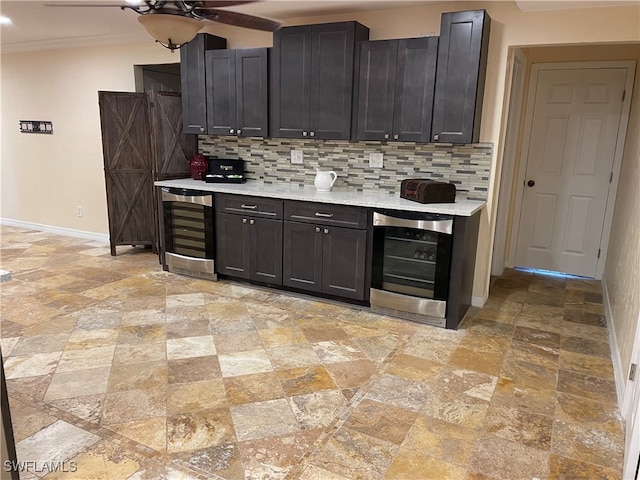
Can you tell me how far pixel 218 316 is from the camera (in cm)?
359

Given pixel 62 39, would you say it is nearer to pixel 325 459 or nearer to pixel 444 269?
pixel 444 269

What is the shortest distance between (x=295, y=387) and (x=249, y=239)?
5.94 feet

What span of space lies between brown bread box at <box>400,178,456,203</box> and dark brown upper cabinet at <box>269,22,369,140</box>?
0.75 meters

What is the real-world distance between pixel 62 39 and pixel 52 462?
5150mm

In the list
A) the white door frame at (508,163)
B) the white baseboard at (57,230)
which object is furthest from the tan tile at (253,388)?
the white baseboard at (57,230)

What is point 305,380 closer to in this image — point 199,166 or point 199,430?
Result: point 199,430

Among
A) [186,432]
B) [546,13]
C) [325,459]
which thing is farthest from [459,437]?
[546,13]

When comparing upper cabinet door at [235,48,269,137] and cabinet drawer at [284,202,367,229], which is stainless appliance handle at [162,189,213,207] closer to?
upper cabinet door at [235,48,269,137]

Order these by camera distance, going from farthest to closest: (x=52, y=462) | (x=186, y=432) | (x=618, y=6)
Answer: (x=618, y=6), (x=186, y=432), (x=52, y=462)

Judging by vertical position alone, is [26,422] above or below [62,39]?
below

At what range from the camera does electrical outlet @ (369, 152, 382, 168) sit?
13.5ft

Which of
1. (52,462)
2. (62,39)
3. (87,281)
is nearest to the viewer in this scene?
(52,462)

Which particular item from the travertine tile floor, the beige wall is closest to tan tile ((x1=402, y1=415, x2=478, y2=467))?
the travertine tile floor

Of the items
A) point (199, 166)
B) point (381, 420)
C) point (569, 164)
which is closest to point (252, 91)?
point (199, 166)
